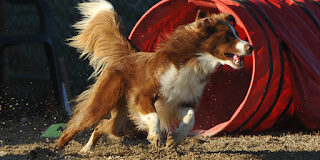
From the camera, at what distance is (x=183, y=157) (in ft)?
10.7

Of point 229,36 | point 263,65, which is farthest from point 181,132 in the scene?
point 263,65

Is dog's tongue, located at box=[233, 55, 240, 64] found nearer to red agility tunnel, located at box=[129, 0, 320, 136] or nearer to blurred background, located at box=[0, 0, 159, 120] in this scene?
red agility tunnel, located at box=[129, 0, 320, 136]

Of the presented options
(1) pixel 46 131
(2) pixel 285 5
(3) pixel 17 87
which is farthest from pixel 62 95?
(2) pixel 285 5

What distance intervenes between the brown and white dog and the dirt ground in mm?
158

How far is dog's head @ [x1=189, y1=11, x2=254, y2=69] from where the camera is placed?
3301mm

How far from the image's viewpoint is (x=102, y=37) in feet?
13.9

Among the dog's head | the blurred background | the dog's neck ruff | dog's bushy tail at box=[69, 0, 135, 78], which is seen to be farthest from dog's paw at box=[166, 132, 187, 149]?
the blurred background

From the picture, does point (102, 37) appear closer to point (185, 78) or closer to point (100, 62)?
point (100, 62)

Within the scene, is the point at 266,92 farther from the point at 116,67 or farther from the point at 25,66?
the point at 25,66

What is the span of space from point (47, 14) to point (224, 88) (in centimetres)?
268

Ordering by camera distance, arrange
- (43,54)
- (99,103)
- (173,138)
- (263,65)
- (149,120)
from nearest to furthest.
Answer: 1. (173,138)
2. (149,120)
3. (99,103)
4. (263,65)
5. (43,54)

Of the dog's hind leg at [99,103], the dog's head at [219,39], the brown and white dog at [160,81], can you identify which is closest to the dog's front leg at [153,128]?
the brown and white dog at [160,81]

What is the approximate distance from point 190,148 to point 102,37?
1484 millimetres

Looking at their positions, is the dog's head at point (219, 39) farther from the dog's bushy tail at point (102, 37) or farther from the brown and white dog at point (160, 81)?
the dog's bushy tail at point (102, 37)
